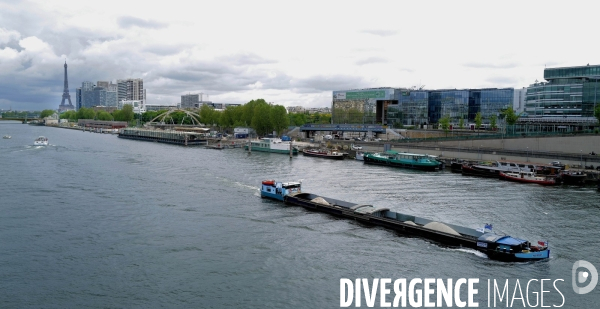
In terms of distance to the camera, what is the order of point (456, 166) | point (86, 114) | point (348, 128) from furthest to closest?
point (86, 114) → point (348, 128) → point (456, 166)

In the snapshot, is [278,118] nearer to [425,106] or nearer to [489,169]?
[425,106]

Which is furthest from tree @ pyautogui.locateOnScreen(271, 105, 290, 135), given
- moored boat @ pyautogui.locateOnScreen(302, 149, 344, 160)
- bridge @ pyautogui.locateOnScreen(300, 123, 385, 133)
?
moored boat @ pyautogui.locateOnScreen(302, 149, 344, 160)

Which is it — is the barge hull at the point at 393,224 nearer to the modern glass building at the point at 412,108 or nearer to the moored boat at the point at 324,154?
the moored boat at the point at 324,154

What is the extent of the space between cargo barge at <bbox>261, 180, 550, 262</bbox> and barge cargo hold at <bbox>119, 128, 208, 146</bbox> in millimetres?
55466

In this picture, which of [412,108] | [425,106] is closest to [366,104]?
[412,108]

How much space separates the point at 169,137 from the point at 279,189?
6362 centimetres

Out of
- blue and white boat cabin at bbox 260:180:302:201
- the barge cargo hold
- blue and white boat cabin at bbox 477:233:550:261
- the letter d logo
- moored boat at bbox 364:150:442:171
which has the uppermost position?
the barge cargo hold

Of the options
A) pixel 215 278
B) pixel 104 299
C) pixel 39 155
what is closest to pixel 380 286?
pixel 215 278

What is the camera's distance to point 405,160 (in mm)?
51406

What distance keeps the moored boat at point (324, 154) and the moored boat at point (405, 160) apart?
432cm

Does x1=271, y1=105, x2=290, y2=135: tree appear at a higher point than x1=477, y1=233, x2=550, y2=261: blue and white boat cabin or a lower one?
higher

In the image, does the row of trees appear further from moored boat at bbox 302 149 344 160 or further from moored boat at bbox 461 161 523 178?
moored boat at bbox 461 161 523 178

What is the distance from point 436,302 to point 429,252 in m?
4.67

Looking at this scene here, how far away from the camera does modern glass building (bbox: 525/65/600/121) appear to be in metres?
63.0
